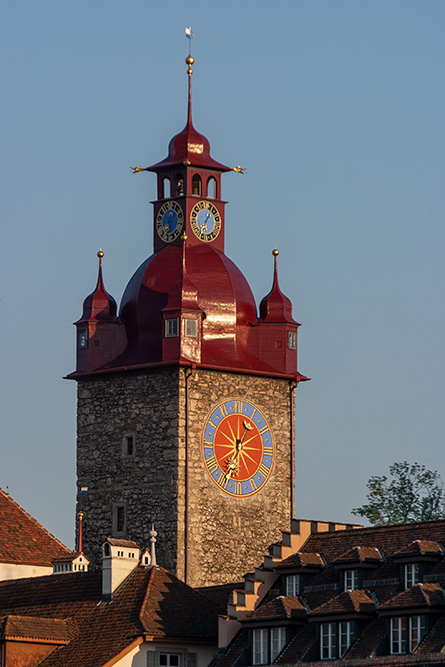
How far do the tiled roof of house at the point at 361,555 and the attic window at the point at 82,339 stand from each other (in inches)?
807

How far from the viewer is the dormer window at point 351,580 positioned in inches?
3019

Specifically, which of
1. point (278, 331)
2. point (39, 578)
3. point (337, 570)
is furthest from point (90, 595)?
point (278, 331)

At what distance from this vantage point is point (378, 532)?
78875 millimetres

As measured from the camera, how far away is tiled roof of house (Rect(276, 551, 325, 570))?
7862 centimetres

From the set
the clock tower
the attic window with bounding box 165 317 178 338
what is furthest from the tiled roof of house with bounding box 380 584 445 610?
the attic window with bounding box 165 317 178 338

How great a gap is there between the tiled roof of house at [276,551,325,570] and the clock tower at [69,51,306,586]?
10.7 meters

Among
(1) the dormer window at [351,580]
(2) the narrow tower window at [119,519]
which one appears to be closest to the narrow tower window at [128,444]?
(2) the narrow tower window at [119,519]

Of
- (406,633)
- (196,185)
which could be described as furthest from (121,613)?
(196,185)

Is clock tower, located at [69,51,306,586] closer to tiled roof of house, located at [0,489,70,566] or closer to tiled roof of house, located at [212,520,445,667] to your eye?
tiled roof of house, located at [0,489,70,566]

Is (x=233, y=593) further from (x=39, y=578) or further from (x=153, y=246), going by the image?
(x=153, y=246)

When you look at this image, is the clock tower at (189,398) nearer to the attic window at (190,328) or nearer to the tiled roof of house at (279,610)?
the attic window at (190,328)

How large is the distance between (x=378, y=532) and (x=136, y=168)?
22662 mm

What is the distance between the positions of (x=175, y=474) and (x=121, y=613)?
35.8 ft

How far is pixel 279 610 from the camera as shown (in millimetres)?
77312
